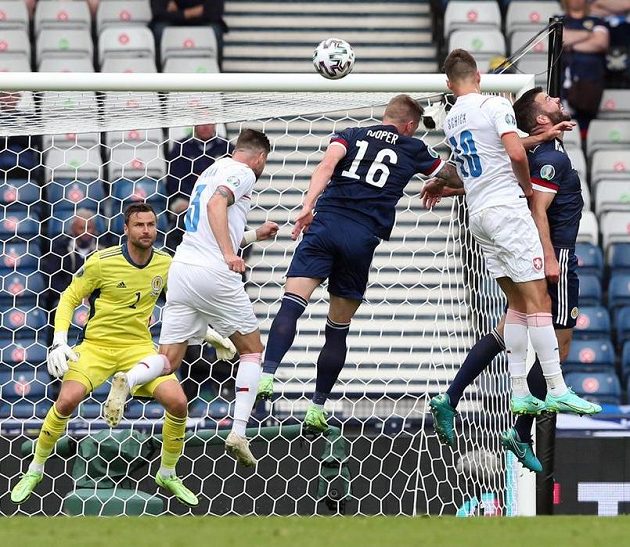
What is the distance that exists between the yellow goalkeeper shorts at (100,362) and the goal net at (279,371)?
420mm

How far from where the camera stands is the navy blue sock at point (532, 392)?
8.30 m

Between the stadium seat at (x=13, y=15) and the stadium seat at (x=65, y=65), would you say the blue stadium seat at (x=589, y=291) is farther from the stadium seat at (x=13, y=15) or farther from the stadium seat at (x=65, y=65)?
the stadium seat at (x=13, y=15)

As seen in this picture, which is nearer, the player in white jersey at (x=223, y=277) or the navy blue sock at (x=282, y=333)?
the navy blue sock at (x=282, y=333)

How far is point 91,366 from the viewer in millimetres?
9008

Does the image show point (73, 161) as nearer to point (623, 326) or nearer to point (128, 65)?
point (128, 65)

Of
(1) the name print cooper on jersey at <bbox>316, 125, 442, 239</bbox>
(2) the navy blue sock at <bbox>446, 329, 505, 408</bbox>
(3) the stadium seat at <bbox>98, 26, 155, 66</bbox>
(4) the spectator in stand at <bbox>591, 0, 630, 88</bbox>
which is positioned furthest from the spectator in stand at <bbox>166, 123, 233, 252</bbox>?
(4) the spectator in stand at <bbox>591, 0, 630, 88</bbox>

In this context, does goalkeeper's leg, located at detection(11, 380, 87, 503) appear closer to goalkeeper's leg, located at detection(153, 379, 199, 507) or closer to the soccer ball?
goalkeeper's leg, located at detection(153, 379, 199, 507)

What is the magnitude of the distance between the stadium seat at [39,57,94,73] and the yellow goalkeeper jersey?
14.1ft

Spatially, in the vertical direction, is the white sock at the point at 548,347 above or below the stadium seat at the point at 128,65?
below

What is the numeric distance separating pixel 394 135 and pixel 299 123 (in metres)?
4.47

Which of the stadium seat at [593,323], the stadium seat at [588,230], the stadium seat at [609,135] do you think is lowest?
the stadium seat at [593,323]

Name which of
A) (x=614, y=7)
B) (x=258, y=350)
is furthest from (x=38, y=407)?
(x=614, y=7)

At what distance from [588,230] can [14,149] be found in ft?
15.6

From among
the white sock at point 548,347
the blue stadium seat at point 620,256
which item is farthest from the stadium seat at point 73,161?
the white sock at point 548,347
